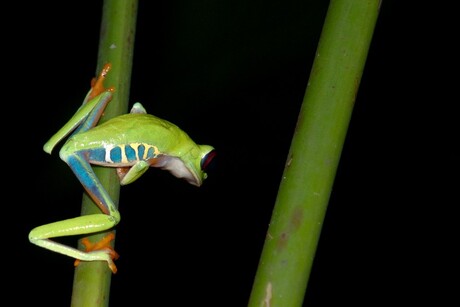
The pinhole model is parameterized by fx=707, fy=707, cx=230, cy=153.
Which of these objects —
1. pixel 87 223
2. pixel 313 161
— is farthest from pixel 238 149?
pixel 313 161

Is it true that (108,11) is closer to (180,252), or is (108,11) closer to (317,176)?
(317,176)

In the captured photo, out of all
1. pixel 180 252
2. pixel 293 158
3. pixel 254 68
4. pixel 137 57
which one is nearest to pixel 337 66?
pixel 293 158

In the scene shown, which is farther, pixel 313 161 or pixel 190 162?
pixel 190 162

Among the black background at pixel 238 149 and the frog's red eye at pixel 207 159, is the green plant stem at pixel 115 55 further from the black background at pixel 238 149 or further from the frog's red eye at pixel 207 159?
the black background at pixel 238 149

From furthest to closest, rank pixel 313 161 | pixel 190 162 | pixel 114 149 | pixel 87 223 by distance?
pixel 190 162 → pixel 114 149 → pixel 87 223 → pixel 313 161

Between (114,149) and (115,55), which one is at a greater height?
(115,55)

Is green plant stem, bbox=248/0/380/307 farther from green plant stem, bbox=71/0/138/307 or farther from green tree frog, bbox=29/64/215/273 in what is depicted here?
green tree frog, bbox=29/64/215/273

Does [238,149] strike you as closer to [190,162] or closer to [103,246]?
[190,162]

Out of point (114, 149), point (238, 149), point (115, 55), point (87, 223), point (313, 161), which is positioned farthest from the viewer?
point (238, 149)
